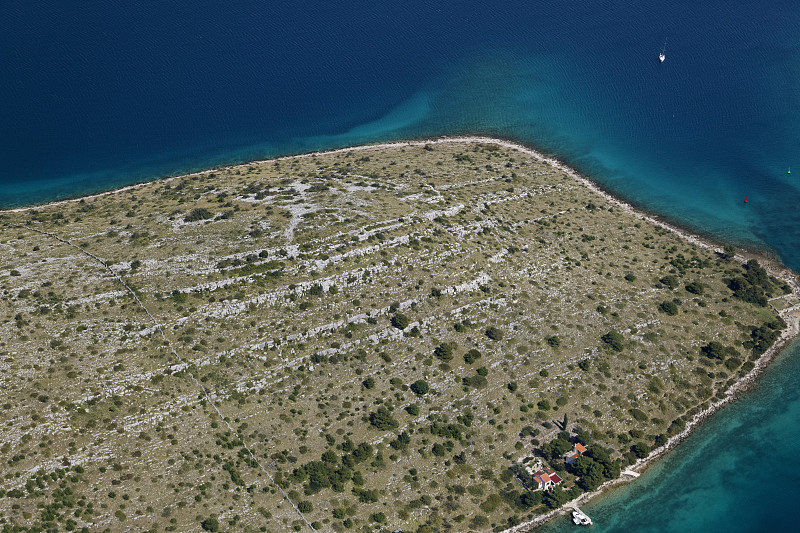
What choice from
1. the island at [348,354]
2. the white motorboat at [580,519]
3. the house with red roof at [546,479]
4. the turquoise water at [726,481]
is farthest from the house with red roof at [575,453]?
the white motorboat at [580,519]

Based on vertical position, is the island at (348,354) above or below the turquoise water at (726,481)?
above

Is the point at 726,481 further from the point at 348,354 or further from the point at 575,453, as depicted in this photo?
the point at 348,354

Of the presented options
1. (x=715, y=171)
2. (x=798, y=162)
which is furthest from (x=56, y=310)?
(x=798, y=162)

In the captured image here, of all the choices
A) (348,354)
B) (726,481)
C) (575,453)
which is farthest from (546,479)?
(348,354)

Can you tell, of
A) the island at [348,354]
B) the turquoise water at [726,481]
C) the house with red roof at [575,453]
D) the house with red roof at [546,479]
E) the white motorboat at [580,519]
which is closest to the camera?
the island at [348,354]

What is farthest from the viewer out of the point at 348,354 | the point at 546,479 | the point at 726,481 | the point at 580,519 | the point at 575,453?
the point at 348,354

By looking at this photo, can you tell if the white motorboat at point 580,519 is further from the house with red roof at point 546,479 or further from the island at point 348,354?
the house with red roof at point 546,479
